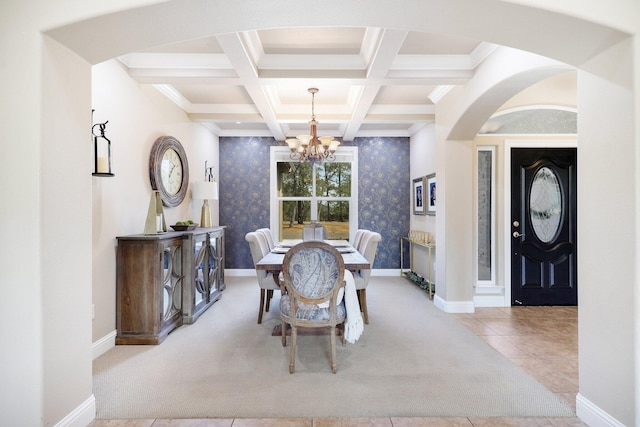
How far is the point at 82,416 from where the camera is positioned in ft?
6.18

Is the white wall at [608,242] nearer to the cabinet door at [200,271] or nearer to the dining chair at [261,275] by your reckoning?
the dining chair at [261,275]

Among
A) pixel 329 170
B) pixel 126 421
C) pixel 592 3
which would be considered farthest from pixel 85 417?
pixel 329 170

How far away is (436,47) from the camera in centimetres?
308

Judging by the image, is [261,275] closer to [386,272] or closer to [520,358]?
[520,358]

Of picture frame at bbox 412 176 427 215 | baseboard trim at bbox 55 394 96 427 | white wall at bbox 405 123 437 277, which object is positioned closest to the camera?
baseboard trim at bbox 55 394 96 427

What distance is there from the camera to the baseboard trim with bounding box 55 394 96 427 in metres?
1.77

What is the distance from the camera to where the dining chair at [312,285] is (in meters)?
2.54

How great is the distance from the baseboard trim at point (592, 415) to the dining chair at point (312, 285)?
1.48 m

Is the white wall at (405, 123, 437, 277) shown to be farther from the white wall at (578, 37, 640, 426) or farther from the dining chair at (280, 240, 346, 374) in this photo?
the white wall at (578, 37, 640, 426)

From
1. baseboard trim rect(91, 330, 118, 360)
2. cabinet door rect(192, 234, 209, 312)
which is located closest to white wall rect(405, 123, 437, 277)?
cabinet door rect(192, 234, 209, 312)

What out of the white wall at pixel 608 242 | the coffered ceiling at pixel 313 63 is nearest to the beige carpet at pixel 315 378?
the white wall at pixel 608 242

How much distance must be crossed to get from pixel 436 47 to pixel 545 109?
6.25 feet

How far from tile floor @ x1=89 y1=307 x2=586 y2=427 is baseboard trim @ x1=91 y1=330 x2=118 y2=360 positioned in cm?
98

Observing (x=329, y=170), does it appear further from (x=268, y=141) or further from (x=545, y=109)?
(x=545, y=109)
